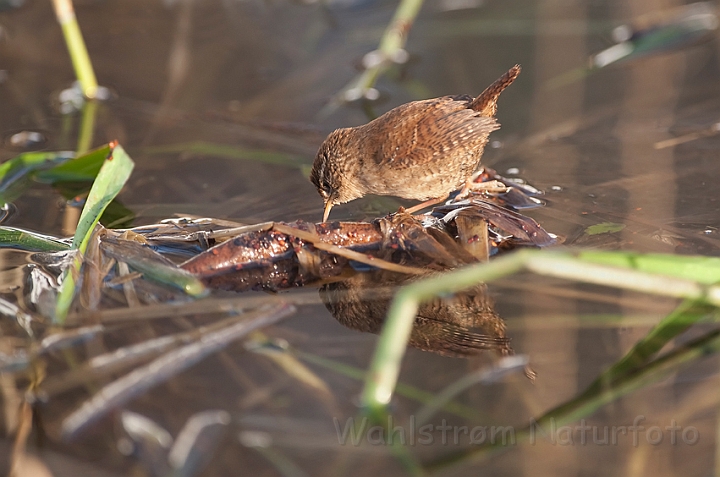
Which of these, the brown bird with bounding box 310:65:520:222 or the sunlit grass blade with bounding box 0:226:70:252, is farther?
the brown bird with bounding box 310:65:520:222

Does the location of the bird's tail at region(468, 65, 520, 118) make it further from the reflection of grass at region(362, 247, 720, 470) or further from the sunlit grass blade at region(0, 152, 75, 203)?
the sunlit grass blade at region(0, 152, 75, 203)

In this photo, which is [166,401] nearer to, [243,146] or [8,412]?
[8,412]

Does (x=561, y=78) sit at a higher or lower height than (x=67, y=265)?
higher

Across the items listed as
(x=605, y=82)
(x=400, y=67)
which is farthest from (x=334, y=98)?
(x=605, y=82)

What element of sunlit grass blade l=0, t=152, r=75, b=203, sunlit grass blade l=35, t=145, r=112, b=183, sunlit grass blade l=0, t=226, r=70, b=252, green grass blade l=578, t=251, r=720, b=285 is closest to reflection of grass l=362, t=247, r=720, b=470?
green grass blade l=578, t=251, r=720, b=285

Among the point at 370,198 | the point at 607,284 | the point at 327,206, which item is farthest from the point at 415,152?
the point at 607,284

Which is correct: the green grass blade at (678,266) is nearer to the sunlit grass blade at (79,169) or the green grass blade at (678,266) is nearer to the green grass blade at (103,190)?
the green grass blade at (103,190)
